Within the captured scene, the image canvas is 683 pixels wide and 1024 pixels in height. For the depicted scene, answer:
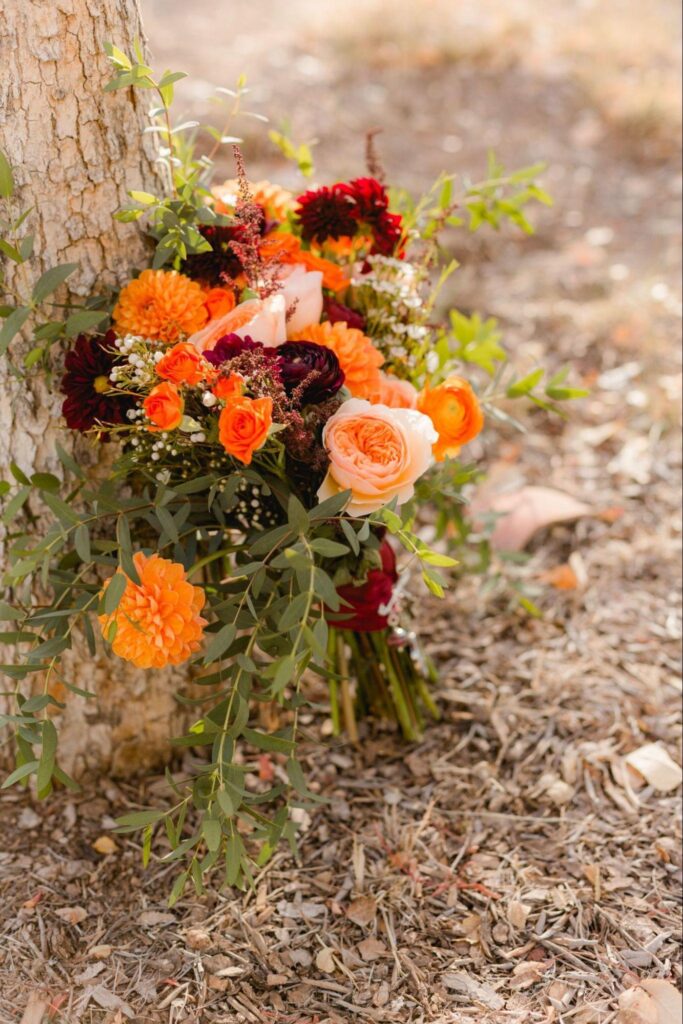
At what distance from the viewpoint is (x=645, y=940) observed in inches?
68.1

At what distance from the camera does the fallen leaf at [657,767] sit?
2.05 metres

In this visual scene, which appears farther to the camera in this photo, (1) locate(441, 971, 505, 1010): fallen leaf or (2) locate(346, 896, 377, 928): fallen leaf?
(2) locate(346, 896, 377, 928): fallen leaf

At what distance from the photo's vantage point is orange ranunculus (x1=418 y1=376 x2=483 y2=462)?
169 centimetres

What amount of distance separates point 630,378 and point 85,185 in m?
2.29

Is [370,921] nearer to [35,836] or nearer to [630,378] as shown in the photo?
[35,836]

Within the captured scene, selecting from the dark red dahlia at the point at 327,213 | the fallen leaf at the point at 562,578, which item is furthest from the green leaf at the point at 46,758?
the fallen leaf at the point at 562,578

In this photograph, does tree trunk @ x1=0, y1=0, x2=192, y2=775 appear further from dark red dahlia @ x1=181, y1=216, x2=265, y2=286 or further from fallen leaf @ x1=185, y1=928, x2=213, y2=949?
fallen leaf @ x1=185, y1=928, x2=213, y2=949

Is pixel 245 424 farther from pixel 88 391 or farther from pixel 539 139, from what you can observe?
pixel 539 139

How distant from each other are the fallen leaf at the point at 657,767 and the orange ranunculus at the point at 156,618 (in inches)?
42.3

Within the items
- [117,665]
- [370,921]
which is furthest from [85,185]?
[370,921]

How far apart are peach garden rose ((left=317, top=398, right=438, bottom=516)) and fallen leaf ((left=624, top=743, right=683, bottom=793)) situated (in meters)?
0.95

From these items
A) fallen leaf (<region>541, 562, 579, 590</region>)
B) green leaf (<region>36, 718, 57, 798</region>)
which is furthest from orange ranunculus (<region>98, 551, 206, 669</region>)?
fallen leaf (<region>541, 562, 579, 590</region>)

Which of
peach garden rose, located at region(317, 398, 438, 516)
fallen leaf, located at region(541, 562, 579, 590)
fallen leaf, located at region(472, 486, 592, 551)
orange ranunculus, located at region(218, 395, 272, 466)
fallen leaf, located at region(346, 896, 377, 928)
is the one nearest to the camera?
orange ranunculus, located at region(218, 395, 272, 466)

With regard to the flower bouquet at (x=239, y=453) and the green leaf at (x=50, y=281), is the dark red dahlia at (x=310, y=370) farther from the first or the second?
the green leaf at (x=50, y=281)
